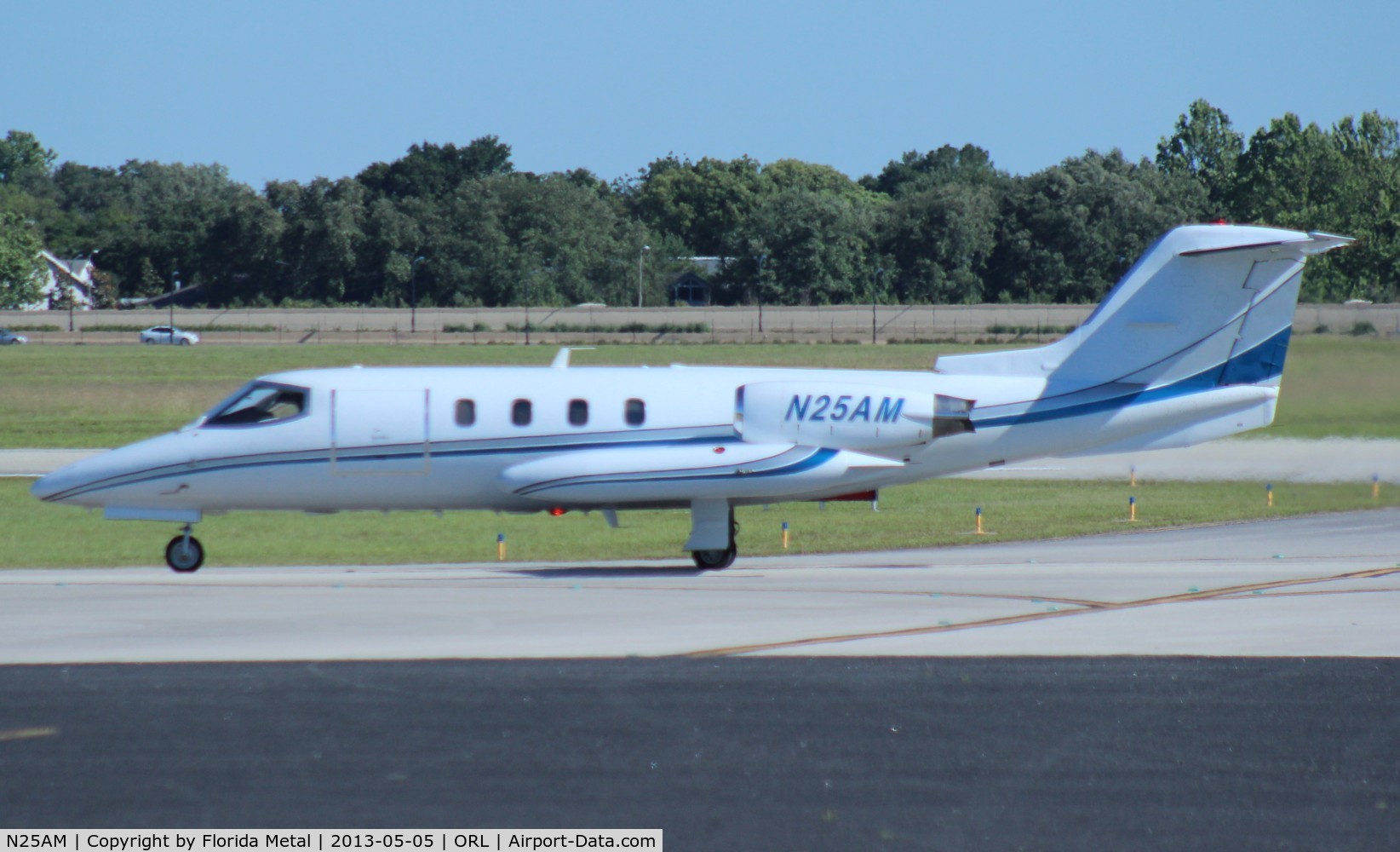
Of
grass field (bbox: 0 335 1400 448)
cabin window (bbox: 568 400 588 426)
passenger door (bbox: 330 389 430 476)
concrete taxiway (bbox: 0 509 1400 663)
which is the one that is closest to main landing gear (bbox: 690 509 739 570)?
concrete taxiway (bbox: 0 509 1400 663)

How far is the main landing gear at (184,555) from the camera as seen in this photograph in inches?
772

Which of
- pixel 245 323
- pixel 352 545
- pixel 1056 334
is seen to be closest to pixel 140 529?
pixel 352 545

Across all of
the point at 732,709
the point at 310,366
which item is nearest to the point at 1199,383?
the point at 732,709

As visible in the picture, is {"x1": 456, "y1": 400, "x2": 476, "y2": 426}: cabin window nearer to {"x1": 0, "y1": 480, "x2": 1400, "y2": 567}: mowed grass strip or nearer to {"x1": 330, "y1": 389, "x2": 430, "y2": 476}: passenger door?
{"x1": 330, "y1": 389, "x2": 430, "y2": 476}: passenger door

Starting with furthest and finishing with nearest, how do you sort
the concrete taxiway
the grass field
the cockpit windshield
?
1. the grass field
2. the cockpit windshield
3. the concrete taxiway

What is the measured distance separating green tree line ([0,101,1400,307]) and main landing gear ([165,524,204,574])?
225 feet

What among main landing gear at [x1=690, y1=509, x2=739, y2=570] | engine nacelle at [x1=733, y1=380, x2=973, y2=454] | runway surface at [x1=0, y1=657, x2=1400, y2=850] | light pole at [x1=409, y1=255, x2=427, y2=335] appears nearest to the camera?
runway surface at [x1=0, y1=657, x2=1400, y2=850]

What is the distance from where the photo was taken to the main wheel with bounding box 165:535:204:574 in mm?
19609

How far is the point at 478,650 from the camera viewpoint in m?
13.5

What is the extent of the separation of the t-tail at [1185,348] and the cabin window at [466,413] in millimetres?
6947

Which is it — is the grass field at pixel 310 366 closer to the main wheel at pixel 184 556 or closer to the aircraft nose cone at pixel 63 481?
the main wheel at pixel 184 556

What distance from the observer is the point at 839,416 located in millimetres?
19688

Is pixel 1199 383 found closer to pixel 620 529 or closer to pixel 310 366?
pixel 620 529

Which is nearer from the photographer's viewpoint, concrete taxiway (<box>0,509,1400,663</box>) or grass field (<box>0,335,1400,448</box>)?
concrete taxiway (<box>0,509,1400,663</box>)
